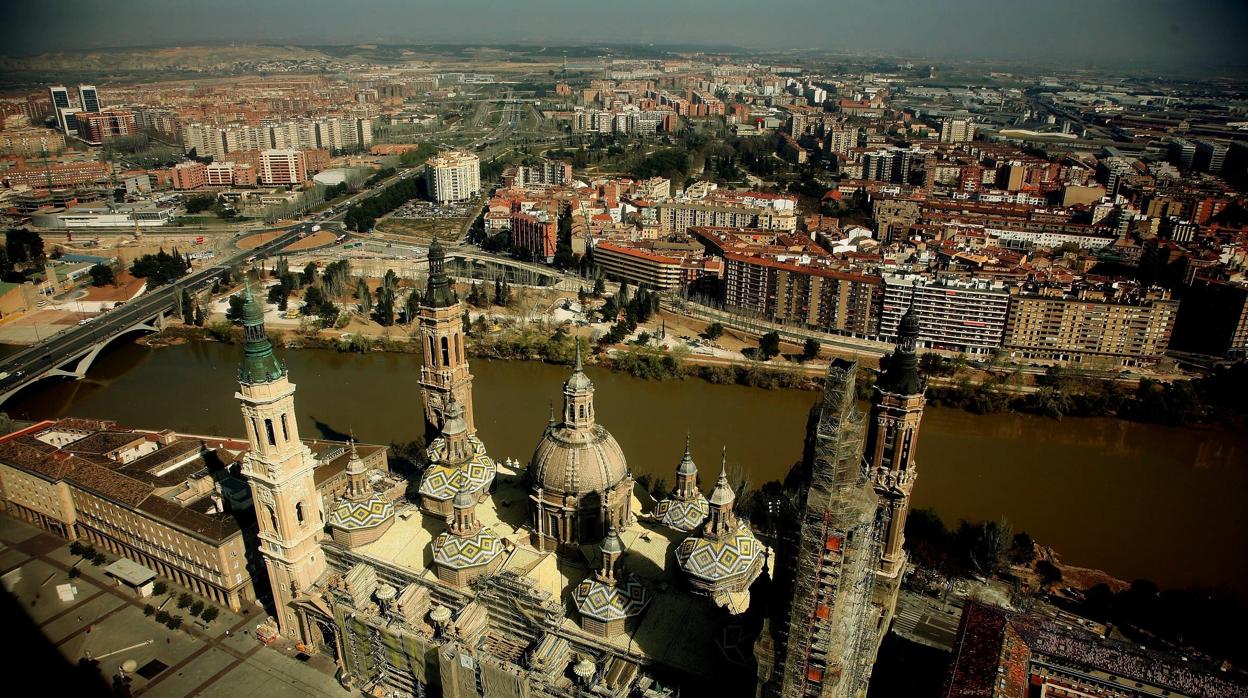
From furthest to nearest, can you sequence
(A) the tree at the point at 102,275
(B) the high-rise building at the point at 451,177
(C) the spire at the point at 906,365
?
(B) the high-rise building at the point at 451,177 < (A) the tree at the point at 102,275 < (C) the spire at the point at 906,365

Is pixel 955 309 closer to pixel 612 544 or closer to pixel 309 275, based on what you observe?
pixel 612 544

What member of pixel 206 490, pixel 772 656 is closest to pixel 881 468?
pixel 772 656

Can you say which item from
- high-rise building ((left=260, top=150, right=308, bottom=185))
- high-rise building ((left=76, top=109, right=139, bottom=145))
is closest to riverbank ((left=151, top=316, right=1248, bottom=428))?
high-rise building ((left=260, top=150, right=308, bottom=185))

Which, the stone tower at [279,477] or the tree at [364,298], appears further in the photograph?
the tree at [364,298]

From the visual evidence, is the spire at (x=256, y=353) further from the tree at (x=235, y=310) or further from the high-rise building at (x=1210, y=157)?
the high-rise building at (x=1210, y=157)

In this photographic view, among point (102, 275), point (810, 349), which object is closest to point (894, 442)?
point (810, 349)

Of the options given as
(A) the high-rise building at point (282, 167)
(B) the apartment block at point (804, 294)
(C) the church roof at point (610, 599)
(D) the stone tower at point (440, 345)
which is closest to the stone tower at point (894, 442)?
(C) the church roof at point (610, 599)
